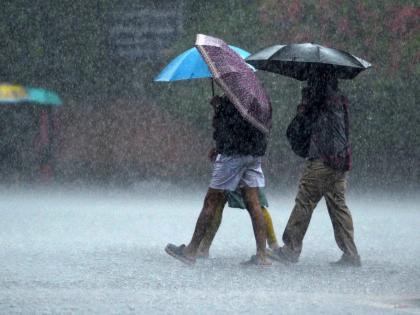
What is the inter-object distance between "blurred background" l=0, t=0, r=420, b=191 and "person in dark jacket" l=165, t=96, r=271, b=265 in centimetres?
805

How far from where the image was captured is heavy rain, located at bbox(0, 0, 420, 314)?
37.4ft

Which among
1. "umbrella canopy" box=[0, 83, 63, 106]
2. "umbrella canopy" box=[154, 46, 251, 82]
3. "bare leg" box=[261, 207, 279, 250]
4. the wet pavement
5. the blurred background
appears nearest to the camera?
the wet pavement

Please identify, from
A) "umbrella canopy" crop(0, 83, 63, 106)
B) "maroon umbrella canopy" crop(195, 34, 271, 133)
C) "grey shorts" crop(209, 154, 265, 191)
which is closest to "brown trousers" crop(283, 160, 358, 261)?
"grey shorts" crop(209, 154, 265, 191)

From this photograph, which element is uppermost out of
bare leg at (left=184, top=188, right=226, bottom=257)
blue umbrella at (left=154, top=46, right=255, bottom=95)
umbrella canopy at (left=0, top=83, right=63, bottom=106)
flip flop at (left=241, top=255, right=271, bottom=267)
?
blue umbrella at (left=154, top=46, right=255, bottom=95)

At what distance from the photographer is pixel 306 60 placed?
8734 mm

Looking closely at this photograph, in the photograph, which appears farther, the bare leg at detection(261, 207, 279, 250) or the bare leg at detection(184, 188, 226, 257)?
the bare leg at detection(261, 207, 279, 250)

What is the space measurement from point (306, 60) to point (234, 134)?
2.89 feet

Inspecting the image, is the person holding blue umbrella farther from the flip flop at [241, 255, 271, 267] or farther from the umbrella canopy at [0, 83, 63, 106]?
the umbrella canopy at [0, 83, 63, 106]

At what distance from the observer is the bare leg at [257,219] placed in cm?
877

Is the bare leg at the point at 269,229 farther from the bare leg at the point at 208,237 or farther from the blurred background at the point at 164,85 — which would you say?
the blurred background at the point at 164,85

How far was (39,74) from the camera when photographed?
734 inches

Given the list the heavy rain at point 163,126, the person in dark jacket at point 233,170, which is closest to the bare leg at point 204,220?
the person in dark jacket at point 233,170

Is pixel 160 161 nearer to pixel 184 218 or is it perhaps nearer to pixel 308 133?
pixel 184 218

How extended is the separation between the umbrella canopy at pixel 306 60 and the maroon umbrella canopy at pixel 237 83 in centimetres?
26
